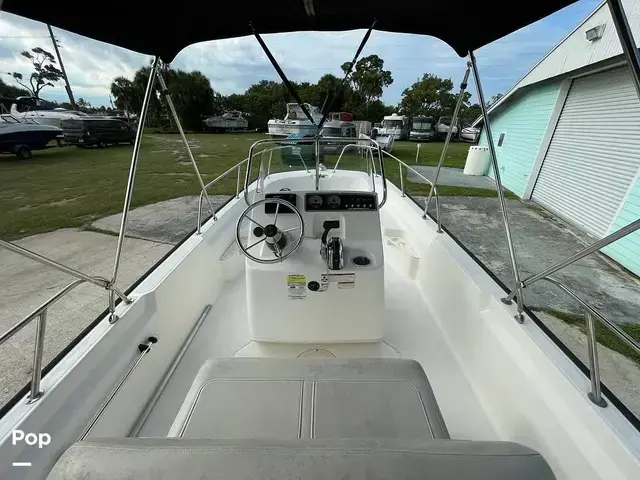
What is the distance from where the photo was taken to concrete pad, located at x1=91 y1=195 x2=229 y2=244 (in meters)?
4.88

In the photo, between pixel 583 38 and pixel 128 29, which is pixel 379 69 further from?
pixel 128 29

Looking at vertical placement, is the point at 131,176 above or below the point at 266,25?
below

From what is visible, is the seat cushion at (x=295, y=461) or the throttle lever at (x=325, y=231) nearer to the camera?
the seat cushion at (x=295, y=461)

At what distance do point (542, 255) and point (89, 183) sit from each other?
31.3 feet

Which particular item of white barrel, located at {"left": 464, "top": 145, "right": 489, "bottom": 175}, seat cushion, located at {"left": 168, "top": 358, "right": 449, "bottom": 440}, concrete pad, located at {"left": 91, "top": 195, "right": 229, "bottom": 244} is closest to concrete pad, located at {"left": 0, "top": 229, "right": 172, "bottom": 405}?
concrete pad, located at {"left": 91, "top": 195, "right": 229, "bottom": 244}

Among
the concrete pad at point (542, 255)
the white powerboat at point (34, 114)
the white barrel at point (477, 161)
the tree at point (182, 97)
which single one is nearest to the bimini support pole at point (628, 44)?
the concrete pad at point (542, 255)

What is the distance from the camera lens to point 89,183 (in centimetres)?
809

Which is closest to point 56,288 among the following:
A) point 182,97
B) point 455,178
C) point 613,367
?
point 613,367

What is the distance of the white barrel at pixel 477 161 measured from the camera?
31.5ft

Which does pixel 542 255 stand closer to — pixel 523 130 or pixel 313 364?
pixel 313 364

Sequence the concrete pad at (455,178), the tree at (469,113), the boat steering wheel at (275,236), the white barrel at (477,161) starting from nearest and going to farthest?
1. the boat steering wheel at (275,236)
2. the concrete pad at (455,178)
3. the white barrel at (477,161)
4. the tree at (469,113)

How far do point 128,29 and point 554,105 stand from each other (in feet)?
25.4

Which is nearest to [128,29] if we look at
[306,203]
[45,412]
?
[306,203]

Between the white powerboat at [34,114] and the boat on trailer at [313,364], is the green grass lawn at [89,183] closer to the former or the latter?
the white powerboat at [34,114]
